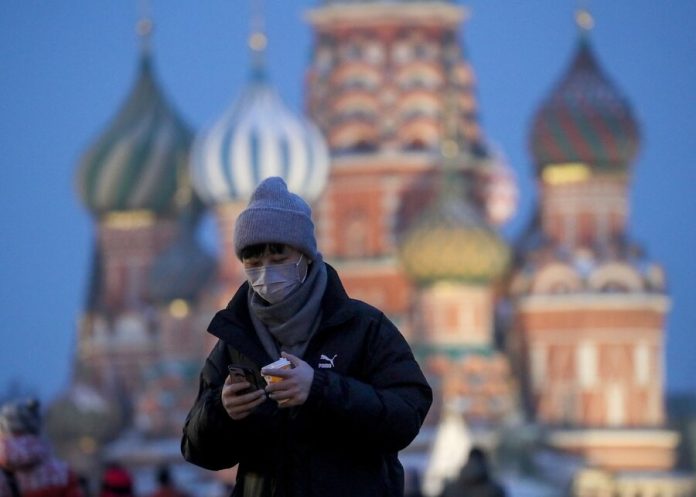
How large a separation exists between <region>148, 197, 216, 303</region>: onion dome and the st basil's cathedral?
4cm

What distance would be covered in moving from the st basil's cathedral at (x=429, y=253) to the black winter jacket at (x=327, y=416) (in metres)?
32.7

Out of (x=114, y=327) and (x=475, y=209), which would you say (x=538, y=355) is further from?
(x=114, y=327)

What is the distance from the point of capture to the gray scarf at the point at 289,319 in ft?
16.3

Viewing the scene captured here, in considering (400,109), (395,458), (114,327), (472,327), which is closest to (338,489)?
(395,458)

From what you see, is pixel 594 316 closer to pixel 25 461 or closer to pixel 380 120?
pixel 380 120

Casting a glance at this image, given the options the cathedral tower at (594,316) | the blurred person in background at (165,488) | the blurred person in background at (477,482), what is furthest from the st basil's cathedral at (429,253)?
the blurred person in background at (477,482)

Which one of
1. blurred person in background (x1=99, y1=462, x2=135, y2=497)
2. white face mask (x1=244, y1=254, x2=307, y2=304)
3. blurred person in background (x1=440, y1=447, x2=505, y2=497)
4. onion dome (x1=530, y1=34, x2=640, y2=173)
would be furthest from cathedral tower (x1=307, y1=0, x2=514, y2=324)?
white face mask (x1=244, y1=254, x2=307, y2=304)

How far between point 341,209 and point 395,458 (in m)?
39.0

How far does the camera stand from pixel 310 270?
506 cm

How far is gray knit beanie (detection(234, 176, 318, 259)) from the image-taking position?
5016mm

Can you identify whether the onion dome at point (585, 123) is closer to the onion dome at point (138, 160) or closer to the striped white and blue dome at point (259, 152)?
the striped white and blue dome at point (259, 152)

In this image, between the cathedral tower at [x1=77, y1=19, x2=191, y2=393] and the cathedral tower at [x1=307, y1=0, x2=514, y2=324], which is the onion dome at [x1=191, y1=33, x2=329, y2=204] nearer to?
the cathedral tower at [x1=307, y1=0, x2=514, y2=324]

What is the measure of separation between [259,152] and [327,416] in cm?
3793

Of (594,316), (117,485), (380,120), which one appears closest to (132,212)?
(380,120)
